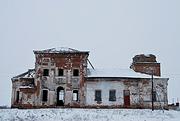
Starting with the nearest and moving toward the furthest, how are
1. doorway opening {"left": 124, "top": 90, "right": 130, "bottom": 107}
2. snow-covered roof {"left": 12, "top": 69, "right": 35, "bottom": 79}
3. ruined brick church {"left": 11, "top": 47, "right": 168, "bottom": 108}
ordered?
ruined brick church {"left": 11, "top": 47, "right": 168, "bottom": 108}
doorway opening {"left": 124, "top": 90, "right": 130, "bottom": 107}
snow-covered roof {"left": 12, "top": 69, "right": 35, "bottom": 79}

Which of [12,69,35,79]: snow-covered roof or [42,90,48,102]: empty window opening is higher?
[12,69,35,79]: snow-covered roof

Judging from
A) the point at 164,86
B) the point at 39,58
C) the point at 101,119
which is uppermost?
the point at 39,58

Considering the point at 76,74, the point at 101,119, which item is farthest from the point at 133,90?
the point at 101,119

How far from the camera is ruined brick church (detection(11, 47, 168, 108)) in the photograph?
38.9m

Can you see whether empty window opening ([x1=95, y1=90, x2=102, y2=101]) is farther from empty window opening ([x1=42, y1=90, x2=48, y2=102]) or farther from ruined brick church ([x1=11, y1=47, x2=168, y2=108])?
empty window opening ([x1=42, y1=90, x2=48, y2=102])

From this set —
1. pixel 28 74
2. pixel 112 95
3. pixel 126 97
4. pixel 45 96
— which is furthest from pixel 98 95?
pixel 28 74

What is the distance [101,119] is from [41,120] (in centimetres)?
399

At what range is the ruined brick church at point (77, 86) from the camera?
38938 millimetres

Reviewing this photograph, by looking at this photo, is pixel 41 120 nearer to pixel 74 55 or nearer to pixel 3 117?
pixel 3 117

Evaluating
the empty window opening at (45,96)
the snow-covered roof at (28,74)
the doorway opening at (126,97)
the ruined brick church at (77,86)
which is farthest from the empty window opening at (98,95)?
the snow-covered roof at (28,74)

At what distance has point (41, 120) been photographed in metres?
20.7

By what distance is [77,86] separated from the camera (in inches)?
1550

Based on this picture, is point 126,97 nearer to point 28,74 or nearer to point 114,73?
point 114,73

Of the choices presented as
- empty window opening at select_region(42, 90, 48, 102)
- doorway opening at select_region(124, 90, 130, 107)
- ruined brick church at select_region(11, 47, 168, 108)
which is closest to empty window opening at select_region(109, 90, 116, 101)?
ruined brick church at select_region(11, 47, 168, 108)
